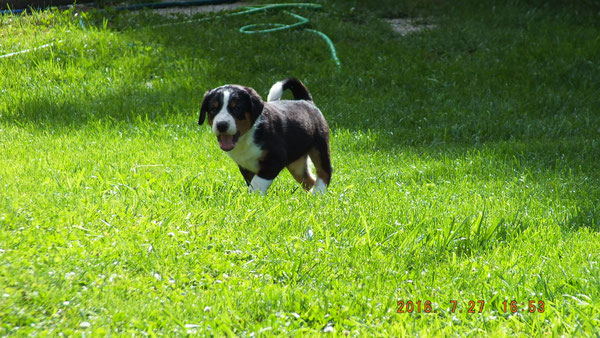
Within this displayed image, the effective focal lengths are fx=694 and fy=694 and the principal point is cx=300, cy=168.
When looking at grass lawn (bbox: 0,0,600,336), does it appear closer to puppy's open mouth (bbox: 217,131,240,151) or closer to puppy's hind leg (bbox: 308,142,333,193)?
puppy's hind leg (bbox: 308,142,333,193)

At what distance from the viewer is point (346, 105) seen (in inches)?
325

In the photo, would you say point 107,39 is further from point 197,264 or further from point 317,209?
point 197,264

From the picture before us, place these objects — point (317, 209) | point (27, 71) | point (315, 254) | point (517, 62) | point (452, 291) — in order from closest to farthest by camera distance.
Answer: point (452, 291) < point (315, 254) < point (317, 209) < point (27, 71) < point (517, 62)

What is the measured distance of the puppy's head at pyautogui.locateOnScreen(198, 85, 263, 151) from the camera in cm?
458

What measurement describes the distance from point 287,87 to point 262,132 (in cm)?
104

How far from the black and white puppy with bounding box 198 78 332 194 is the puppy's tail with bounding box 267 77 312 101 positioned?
8.3 inches

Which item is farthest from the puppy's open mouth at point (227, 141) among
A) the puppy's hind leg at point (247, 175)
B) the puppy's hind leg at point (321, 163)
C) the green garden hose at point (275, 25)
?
the green garden hose at point (275, 25)

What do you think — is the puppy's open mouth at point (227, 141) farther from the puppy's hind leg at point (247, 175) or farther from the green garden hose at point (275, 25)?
the green garden hose at point (275, 25)

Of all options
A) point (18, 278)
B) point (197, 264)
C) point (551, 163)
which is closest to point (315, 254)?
point (197, 264)

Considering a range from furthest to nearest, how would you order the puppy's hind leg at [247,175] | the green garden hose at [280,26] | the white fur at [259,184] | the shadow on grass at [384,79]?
the green garden hose at [280,26]
the shadow on grass at [384,79]
the puppy's hind leg at [247,175]
the white fur at [259,184]

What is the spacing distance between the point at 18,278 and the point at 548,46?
9149 millimetres

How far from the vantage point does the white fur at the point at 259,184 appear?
477cm
